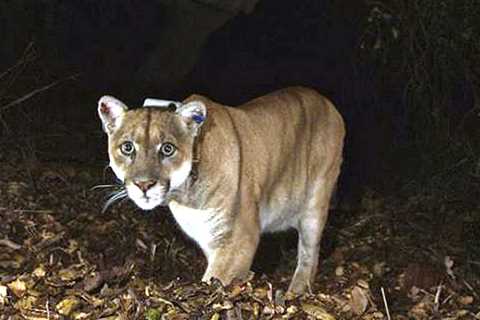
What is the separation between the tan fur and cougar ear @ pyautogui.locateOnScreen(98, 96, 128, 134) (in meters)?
0.02

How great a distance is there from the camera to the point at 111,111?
16.4ft

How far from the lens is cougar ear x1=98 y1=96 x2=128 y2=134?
4980 millimetres

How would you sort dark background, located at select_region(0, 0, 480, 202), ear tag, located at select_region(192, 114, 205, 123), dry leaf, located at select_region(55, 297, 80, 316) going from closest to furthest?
1. dry leaf, located at select_region(55, 297, 80, 316)
2. ear tag, located at select_region(192, 114, 205, 123)
3. dark background, located at select_region(0, 0, 480, 202)

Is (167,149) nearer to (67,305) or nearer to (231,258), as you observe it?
(231,258)

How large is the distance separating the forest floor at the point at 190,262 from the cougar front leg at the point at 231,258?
0.18 meters

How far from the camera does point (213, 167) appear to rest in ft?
16.8

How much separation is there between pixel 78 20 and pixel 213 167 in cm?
504

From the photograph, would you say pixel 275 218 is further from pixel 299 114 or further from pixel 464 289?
pixel 464 289

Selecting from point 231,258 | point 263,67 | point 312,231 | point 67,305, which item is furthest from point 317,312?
point 263,67

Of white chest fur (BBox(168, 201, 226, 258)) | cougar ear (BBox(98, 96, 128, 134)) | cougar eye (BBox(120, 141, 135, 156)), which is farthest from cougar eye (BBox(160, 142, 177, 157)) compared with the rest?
white chest fur (BBox(168, 201, 226, 258))

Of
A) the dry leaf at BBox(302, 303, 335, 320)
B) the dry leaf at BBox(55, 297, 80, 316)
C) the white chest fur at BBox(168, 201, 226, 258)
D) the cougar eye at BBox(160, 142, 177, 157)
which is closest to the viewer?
the dry leaf at BBox(55, 297, 80, 316)

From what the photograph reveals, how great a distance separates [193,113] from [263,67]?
509 cm

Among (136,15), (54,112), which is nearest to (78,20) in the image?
(136,15)

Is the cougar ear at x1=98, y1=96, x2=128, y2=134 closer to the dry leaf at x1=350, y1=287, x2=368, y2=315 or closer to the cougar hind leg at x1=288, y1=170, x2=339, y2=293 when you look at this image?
the dry leaf at x1=350, y1=287, x2=368, y2=315
